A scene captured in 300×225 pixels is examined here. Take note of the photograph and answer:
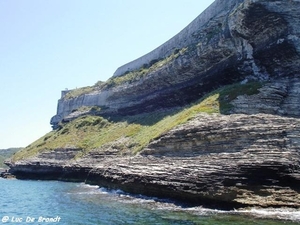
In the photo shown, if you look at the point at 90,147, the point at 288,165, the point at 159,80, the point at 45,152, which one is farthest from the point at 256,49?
the point at 45,152

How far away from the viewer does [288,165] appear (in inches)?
763

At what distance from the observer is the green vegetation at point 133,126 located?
29844 millimetres

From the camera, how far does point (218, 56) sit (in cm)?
3766

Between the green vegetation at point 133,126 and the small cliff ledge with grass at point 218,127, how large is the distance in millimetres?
231

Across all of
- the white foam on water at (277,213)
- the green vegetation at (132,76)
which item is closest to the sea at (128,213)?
the white foam on water at (277,213)

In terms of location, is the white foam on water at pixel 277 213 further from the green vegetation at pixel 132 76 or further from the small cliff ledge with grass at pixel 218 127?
the green vegetation at pixel 132 76

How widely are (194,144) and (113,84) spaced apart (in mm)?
45518

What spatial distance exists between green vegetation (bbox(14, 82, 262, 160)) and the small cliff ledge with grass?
0.23m

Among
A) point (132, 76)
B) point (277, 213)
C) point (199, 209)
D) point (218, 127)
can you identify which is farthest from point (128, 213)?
point (132, 76)

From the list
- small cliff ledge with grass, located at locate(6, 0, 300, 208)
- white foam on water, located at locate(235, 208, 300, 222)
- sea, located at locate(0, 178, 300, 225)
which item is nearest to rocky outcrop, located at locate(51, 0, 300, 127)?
small cliff ledge with grass, located at locate(6, 0, 300, 208)

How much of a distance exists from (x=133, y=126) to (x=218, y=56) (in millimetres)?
17864

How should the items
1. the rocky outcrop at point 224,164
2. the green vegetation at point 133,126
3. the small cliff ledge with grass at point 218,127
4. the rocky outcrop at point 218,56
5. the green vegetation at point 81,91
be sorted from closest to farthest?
the rocky outcrop at point 224,164 → the small cliff ledge with grass at point 218,127 → the rocky outcrop at point 218,56 → the green vegetation at point 133,126 → the green vegetation at point 81,91

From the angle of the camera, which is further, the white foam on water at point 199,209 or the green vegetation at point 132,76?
the green vegetation at point 132,76

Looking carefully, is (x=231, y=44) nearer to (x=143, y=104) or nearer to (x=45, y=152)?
(x=143, y=104)
